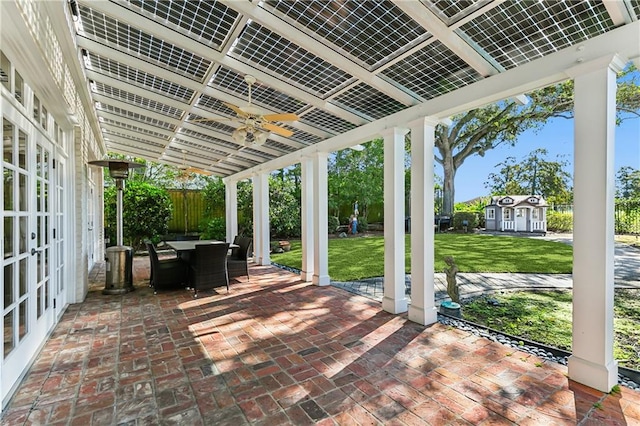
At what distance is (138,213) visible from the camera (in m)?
10.5

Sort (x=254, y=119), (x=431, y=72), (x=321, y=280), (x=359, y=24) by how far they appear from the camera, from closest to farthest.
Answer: (x=359, y=24) < (x=431, y=72) < (x=254, y=119) < (x=321, y=280)

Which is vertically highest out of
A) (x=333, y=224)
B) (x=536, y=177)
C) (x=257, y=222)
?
(x=536, y=177)

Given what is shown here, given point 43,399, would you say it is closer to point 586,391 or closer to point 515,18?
point 586,391

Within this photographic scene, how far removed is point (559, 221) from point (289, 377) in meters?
19.2

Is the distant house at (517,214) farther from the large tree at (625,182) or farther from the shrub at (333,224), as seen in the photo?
the shrub at (333,224)

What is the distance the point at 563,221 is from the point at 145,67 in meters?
19.8

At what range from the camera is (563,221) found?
16.4 meters

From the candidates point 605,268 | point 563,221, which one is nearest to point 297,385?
point 605,268

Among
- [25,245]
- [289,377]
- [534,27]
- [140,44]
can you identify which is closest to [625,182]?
[534,27]

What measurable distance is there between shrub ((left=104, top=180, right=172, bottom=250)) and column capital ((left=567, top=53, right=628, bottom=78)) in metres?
11.4

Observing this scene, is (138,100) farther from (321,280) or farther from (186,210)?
(186,210)

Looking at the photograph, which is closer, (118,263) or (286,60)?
(286,60)

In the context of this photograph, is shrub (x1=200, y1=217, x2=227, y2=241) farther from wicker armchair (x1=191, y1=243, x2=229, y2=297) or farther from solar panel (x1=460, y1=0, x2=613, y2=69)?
solar panel (x1=460, y1=0, x2=613, y2=69)

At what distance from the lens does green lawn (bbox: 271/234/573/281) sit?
740 centimetres
